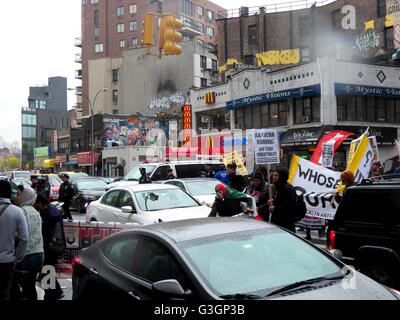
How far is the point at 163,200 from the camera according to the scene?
1037 centimetres

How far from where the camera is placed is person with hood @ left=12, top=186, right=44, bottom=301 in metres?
5.89

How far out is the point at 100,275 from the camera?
478 centimetres

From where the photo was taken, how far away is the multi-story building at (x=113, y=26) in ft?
254

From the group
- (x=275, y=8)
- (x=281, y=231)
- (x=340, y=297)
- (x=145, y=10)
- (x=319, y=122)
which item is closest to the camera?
(x=340, y=297)

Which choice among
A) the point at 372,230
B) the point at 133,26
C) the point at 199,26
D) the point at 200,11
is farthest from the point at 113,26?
the point at 372,230

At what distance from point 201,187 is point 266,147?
246cm

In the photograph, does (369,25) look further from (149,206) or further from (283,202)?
(283,202)

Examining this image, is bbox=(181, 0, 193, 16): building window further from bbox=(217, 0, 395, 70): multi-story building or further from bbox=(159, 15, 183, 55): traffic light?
bbox=(159, 15, 183, 55): traffic light

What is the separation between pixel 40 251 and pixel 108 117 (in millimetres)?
50896

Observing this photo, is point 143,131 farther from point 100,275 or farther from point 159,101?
point 100,275

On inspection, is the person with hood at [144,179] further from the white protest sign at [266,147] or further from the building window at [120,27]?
the building window at [120,27]

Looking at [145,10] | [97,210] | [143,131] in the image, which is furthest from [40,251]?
Result: [145,10]

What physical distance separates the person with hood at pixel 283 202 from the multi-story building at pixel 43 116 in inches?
3952

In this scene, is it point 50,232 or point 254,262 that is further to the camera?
point 50,232
